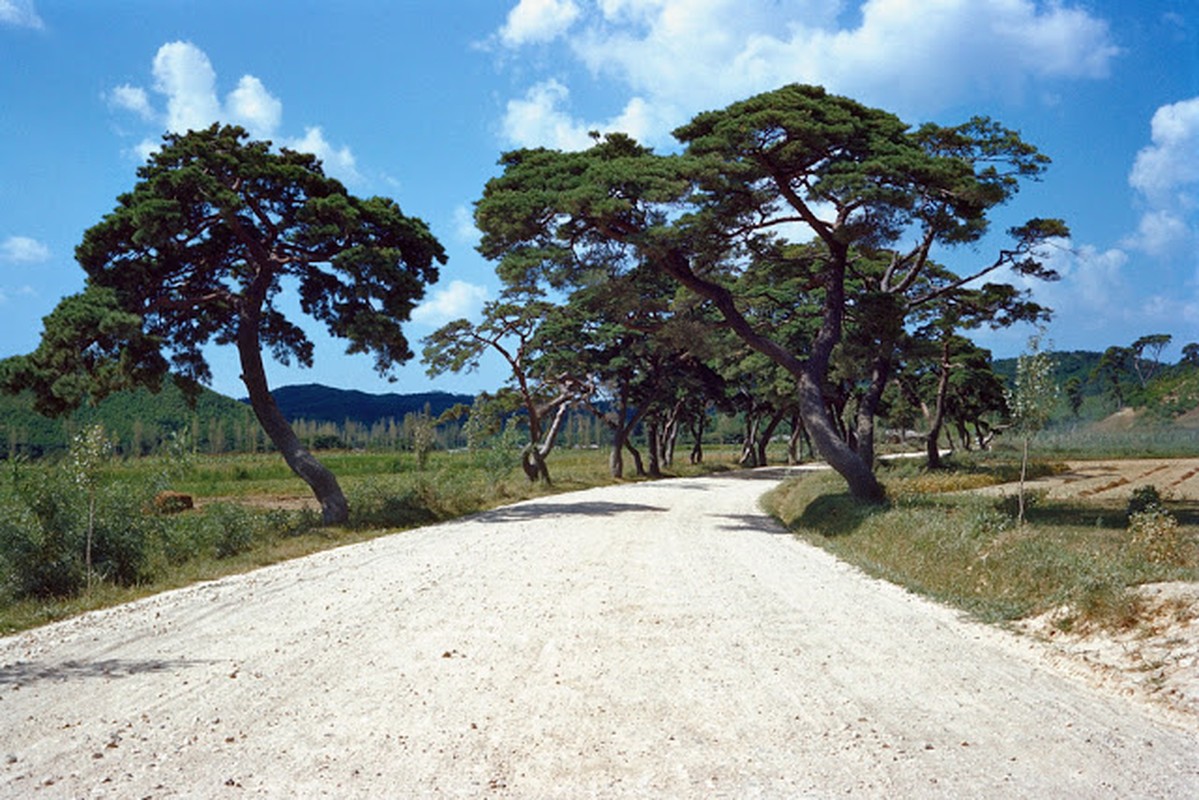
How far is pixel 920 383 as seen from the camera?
4794cm

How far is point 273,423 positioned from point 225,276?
3854 mm

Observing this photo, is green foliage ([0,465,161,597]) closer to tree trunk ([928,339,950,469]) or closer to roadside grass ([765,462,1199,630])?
roadside grass ([765,462,1199,630])

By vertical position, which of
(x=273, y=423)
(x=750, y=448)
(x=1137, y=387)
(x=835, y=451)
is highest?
(x=1137, y=387)

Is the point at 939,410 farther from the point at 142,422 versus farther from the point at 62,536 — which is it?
the point at 142,422

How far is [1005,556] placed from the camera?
9.21 m

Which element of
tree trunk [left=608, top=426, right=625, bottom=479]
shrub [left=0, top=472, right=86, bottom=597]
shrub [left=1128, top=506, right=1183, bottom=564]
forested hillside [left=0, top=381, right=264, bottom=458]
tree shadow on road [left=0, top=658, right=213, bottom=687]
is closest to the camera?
tree shadow on road [left=0, top=658, right=213, bottom=687]

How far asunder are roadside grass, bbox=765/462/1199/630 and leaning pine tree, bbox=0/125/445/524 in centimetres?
1086

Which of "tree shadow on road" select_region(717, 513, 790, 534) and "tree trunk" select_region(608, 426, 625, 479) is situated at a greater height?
"tree trunk" select_region(608, 426, 625, 479)

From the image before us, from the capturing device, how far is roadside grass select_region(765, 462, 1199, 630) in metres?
7.24

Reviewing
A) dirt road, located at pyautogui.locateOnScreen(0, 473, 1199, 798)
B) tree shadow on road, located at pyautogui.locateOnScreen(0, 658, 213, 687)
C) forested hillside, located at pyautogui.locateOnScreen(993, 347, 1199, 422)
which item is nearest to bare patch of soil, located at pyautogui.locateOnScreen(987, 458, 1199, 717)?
dirt road, located at pyautogui.locateOnScreen(0, 473, 1199, 798)

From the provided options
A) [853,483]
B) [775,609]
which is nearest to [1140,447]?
[853,483]

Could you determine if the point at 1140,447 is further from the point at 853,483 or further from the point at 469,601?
the point at 469,601

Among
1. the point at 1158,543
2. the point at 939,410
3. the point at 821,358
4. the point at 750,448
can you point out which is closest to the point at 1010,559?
the point at 1158,543

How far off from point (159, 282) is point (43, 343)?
9.85 feet
